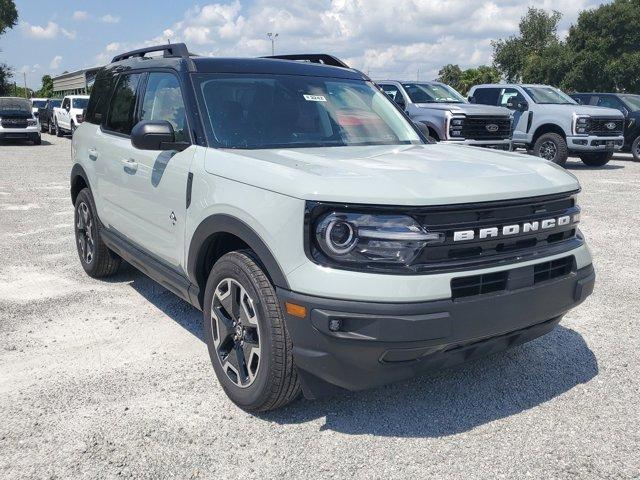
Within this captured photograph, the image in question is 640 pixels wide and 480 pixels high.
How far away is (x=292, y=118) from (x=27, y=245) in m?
4.58

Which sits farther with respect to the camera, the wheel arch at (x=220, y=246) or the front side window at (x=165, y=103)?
the front side window at (x=165, y=103)

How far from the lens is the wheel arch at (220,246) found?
114 inches

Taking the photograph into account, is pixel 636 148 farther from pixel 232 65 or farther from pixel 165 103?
pixel 165 103

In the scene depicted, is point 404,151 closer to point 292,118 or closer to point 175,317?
point 292,118

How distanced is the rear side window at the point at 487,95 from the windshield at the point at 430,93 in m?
1.40

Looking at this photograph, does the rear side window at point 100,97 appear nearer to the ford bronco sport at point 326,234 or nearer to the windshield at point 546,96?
the ford bronco sport at point 326,234

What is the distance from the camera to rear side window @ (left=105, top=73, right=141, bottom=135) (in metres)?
4.71

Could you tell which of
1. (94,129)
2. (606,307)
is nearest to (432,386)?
(606,307)

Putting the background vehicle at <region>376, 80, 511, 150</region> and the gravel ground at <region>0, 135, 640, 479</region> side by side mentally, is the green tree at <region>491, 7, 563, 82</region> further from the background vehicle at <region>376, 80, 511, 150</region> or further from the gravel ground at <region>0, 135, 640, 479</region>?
the gravel ground at <region>0, 135, 640, 479</region>

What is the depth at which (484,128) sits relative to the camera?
13141mm

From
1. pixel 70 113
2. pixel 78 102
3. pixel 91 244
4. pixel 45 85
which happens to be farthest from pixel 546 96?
pixel 45 85

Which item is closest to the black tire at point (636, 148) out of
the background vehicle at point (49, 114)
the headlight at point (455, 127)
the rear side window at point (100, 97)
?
the headlight at point (455, 127)

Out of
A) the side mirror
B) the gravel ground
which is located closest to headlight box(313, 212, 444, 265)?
the gravel ground

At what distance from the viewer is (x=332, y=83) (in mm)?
4418
